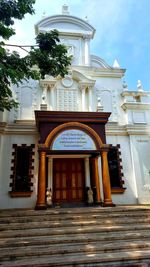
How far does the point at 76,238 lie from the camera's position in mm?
4887

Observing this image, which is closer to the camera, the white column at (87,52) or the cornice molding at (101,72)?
the cornice molding at (101,72)

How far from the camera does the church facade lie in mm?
8047

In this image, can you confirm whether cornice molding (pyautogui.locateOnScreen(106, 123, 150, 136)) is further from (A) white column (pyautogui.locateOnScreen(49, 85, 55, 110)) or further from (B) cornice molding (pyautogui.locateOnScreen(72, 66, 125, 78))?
(B) cornice molding (pyautogui.locateOnScreen(72, 66, 125, 78))

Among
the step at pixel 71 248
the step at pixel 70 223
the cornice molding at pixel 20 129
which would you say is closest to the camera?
the step at pixel 71 248

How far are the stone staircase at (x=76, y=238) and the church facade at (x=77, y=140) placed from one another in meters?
1.32

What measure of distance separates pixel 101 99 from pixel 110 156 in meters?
3.23

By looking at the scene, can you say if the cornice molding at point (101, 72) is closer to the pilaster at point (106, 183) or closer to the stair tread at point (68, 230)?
the pilaster at point (106, 183)

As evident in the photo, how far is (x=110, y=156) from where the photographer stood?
31.4 ft

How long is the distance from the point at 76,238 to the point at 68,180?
4280 millimetres

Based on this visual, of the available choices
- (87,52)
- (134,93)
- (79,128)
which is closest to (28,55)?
(79,128)

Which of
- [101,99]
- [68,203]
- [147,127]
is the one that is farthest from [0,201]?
[147,127]

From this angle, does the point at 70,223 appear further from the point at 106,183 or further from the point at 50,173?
the point at 50,173

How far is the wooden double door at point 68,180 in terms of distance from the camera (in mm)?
8883

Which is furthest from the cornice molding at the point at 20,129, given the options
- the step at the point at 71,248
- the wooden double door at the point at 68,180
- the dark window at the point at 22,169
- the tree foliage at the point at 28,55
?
the step at the point at 71,248
